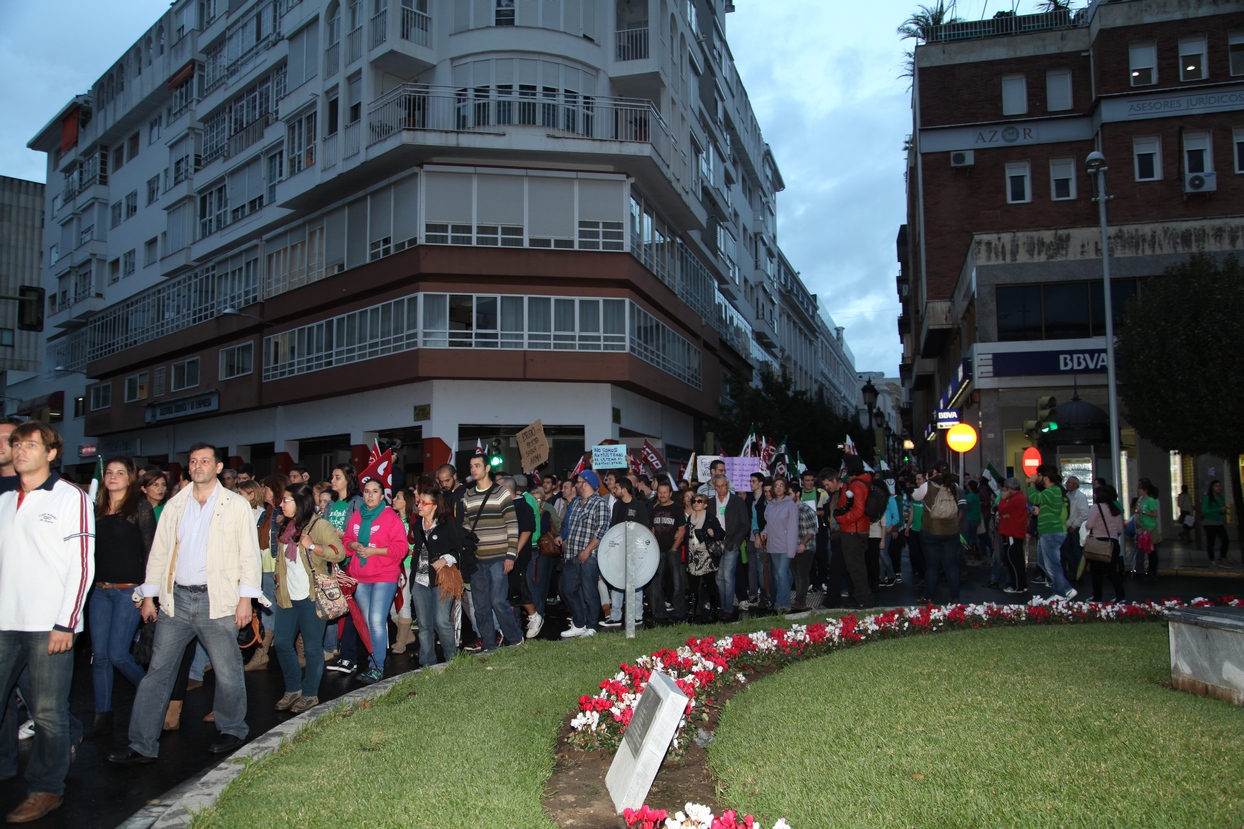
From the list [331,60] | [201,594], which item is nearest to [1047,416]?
[201,594]

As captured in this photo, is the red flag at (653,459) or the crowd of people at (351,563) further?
the red flag at (653,459)

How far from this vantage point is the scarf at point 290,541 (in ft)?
25.6

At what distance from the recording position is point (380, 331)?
29281 millimetres

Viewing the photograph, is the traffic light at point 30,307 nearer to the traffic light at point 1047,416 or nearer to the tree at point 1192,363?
the traffic light at point 1047,416

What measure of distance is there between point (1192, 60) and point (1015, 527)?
85.2ft

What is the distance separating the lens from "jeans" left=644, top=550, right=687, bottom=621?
1266cm

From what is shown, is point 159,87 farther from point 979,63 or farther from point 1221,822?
point 1221,822

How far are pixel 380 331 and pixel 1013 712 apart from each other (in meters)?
25.6

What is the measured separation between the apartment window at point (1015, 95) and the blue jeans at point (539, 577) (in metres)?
30.3

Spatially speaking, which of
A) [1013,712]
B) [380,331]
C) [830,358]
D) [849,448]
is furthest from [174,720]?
[830,358]

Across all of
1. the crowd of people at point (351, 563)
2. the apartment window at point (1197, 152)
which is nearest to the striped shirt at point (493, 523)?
the crowd of people at point (351, 563)

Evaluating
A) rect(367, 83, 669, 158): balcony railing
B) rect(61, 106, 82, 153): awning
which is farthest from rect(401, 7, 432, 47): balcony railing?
rect(61, 106, 82, 153): awning

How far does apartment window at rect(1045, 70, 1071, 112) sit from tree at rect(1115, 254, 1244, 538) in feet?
49.8

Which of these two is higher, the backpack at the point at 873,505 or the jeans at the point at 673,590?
the backpack at the point at 873,505
